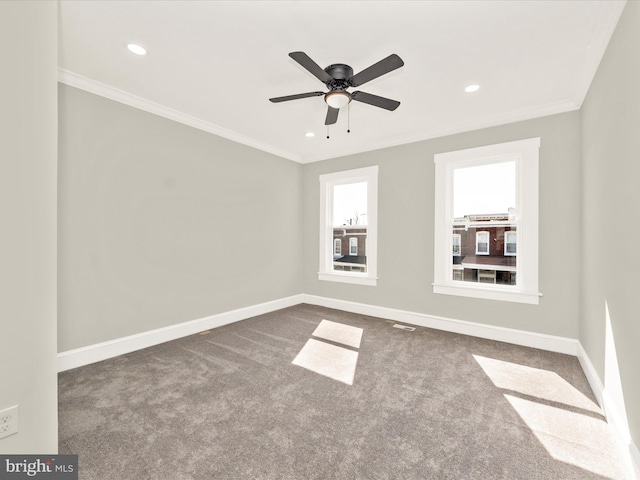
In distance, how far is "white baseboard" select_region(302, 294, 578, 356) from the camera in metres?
3.40

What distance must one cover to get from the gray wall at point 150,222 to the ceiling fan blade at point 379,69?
8.28 ft

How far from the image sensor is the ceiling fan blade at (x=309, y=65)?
2014mm

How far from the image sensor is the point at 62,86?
2.80 meters

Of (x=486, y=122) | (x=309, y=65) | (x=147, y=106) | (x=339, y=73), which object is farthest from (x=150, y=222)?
(x=486, y=122)

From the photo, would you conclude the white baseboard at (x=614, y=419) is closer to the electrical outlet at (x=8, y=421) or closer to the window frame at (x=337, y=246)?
the electrical outlet at (x=8, y=421)

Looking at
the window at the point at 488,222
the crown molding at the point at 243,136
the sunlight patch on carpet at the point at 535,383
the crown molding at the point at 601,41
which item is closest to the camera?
the crown molding at the point at 601,41

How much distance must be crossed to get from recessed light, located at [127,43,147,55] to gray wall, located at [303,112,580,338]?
339 centimetres

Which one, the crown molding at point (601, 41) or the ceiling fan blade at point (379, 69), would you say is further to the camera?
the ceiling fan blade at point (379, 69)

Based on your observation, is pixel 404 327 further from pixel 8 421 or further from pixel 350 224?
pixel 8 421

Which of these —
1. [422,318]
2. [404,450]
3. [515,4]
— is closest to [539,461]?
[404,450]

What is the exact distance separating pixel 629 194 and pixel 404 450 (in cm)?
214

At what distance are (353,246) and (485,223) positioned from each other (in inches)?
86.2

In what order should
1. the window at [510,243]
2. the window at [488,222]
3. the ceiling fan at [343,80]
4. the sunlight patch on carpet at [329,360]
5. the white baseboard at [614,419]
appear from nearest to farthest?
the white baseboard at [614,419]
the ceiling fan at [343,80]
the sunlight patch on carpet at [329,360]
the window at [488,222]
the window at [510,243]

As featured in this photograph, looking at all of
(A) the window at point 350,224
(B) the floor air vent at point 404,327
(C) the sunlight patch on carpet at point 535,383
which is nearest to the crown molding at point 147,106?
(A) the window at point 350,224
